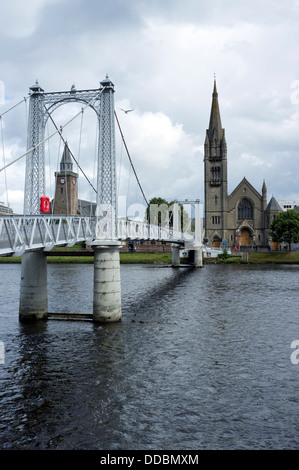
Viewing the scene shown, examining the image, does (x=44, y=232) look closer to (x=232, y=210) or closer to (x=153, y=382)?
(x=153, y=382)

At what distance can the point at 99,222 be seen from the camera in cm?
2786

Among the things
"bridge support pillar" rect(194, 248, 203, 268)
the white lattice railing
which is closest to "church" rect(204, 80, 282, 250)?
"bridge support pillar" rect(194, 248, 203, 268)

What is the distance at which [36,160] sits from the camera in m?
27.1

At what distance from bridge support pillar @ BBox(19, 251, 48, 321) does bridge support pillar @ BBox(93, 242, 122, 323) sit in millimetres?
3615

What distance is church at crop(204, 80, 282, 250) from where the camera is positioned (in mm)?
113562

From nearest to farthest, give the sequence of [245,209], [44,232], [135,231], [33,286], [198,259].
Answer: [44,232] < [33,286] < [135,231] < [198,259] < [245,209]

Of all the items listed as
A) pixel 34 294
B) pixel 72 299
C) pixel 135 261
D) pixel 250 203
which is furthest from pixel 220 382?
pixel 250 203

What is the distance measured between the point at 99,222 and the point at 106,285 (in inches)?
162

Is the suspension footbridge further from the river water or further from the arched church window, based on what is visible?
the arched church window

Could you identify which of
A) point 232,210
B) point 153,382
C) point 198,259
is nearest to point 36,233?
point 153,382

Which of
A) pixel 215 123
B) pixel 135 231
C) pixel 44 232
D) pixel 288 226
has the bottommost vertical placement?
pixel 44 232

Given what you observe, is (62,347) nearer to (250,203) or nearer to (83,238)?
(83,238)

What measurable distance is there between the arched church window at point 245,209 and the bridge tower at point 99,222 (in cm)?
9150

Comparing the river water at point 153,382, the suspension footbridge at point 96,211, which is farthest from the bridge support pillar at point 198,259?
the suspension footbridge at point 96,211
